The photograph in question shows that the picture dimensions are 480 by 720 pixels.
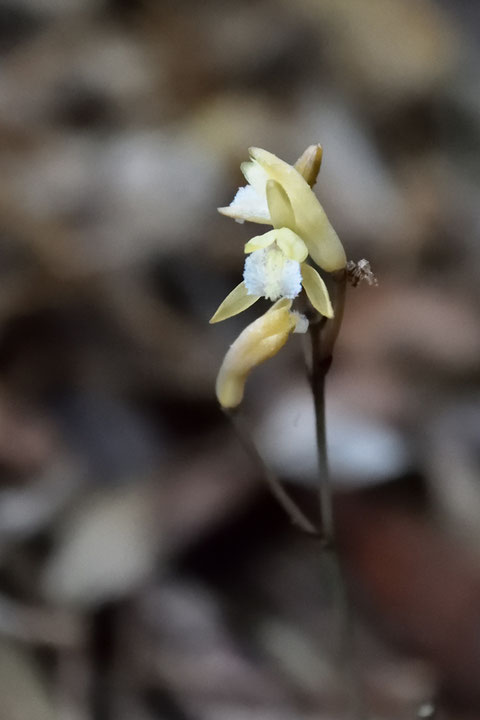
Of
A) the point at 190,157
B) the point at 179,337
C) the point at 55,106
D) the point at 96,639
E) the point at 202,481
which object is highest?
the point at 55,106

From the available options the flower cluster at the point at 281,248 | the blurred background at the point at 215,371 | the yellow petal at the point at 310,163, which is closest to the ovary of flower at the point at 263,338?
the flower cluster at the point at 281,248

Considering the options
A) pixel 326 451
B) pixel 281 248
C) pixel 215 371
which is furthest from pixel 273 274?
pixel 215 371

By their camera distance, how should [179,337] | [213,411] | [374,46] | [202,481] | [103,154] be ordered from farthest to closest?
[374,46]
[103,154]
[179,337]
[213,411]
[202,481]

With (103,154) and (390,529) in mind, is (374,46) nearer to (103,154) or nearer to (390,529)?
(103,154)

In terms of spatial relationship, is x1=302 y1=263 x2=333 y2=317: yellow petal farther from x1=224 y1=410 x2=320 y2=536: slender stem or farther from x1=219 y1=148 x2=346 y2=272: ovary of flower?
x1=224 y1=410 x2=320 y2=536: slender stem

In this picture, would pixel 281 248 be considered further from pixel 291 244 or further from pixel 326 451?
pixel 326 451

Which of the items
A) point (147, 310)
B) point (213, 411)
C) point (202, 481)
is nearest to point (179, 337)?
point (147, 310)

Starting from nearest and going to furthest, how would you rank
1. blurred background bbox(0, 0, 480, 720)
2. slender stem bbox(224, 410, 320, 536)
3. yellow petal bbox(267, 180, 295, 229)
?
yellow petal bbox(267, 180, 295, 229)
slender stem bbox(224, 410, 320, 536)
blurred background bbox(0, 0, 480, 720)

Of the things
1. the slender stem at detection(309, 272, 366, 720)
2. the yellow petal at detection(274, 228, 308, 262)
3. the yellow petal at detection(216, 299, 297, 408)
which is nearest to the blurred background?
the slender stem at detection(309, 272, 366, 720)
